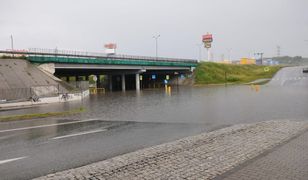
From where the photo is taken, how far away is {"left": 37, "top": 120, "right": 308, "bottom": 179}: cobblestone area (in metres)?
6.34

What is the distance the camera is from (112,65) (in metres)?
61.8

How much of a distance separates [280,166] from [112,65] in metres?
56.7

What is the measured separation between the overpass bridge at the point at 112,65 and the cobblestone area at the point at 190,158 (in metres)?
40.3

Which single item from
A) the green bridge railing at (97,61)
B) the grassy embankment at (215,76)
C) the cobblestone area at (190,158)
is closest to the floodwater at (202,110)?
the cobblestone area at (190,158)

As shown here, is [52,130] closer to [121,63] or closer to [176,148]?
[176,148]

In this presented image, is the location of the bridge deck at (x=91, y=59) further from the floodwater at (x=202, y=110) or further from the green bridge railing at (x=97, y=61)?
the floodwater at (x=202, y=110)

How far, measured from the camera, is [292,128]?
11539mm

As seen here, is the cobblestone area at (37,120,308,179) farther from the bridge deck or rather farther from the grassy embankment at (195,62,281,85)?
the grassy embankment at (195,62,281,85)

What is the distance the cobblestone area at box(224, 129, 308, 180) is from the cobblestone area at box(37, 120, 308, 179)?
1.25ft

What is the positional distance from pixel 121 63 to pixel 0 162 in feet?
183

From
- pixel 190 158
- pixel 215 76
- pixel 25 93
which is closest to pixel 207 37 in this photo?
pixel 215 76

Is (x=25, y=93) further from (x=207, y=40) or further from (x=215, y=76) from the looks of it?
(x=207, y=40)

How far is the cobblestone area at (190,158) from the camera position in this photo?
6336mm

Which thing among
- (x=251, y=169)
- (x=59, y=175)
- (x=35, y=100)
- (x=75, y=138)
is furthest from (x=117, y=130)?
(x=35, y=100)
